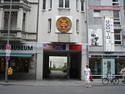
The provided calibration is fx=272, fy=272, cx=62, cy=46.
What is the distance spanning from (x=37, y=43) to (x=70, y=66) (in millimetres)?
9843

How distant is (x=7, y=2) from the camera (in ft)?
103

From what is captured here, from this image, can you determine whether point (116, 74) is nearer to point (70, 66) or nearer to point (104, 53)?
point (104, 53)

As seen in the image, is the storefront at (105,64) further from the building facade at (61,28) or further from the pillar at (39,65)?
the pillar at (39,65)

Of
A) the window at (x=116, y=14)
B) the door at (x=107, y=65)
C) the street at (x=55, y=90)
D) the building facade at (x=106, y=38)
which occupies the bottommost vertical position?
the street at (x=55, y=90)

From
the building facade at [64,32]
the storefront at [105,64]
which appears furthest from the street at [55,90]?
the storefront at [105,64]

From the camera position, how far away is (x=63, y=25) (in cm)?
3288

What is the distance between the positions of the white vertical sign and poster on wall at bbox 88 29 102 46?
29.3 inches

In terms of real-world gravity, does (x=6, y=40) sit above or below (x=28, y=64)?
above

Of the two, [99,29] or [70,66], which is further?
[70,66]

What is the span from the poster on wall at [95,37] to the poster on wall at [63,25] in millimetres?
2800

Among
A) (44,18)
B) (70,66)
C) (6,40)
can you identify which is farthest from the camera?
(70,66)

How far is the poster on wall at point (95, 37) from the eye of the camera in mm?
33719

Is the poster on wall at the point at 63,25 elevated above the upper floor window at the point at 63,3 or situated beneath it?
Result: situated beneath

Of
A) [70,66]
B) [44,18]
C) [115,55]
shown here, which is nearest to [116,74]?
[115,55]
